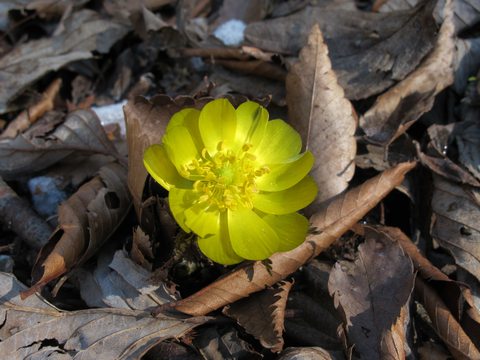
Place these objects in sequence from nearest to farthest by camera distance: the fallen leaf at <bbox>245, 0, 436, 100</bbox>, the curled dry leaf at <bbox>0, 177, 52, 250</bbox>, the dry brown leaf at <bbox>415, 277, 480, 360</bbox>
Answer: the dry brown leaf at <bbox>415, 277, 480, 360</bbox> < the curled dry leaf at <bbox>0, 177, 52, 250</bbox> < the fallen leaf at <bbox>245, 0, 436, 100</bbox>

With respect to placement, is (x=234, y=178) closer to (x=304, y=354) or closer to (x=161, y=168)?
(x=161, y=168)

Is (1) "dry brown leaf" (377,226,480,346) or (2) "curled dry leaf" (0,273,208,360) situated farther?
(1) "dry brown leaf" (377,226,480,346)

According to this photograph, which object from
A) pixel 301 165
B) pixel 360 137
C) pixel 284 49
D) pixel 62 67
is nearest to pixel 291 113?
pixel 360 137

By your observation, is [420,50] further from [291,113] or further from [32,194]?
[32,194]

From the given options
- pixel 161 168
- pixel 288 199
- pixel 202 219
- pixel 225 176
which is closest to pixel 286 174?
pixel 288 199

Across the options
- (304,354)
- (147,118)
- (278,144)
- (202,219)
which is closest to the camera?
(304,354)

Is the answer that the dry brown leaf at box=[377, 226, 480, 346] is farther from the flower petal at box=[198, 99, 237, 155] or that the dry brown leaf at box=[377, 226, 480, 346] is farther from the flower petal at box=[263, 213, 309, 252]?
the flower petal at box=[198, 99, 237, 155]

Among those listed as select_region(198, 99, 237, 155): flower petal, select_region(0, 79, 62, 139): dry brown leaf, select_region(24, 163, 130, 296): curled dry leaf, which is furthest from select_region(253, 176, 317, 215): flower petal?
select_region(0, 79, 62, 139): dry brown leaf
